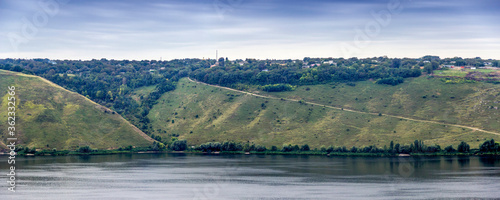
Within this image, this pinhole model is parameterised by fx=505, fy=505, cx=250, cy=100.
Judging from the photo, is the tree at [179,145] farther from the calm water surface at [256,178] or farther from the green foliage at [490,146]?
the green foliage at [490,146]

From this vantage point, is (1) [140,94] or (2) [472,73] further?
(1) [140,94]

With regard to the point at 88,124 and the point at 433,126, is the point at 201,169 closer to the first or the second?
the point at 88,124

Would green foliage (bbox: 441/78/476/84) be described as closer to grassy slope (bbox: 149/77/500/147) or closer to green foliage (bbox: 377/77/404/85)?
grassy slope (bbox: 149/77/500/147)

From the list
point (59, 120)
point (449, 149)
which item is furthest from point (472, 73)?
point (59, 120)

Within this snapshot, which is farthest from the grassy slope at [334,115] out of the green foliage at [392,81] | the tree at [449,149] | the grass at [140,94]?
the grass at [140,94]

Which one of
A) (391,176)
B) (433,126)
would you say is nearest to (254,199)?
(391,176)

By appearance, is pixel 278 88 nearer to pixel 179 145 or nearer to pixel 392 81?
pixel 392 81
